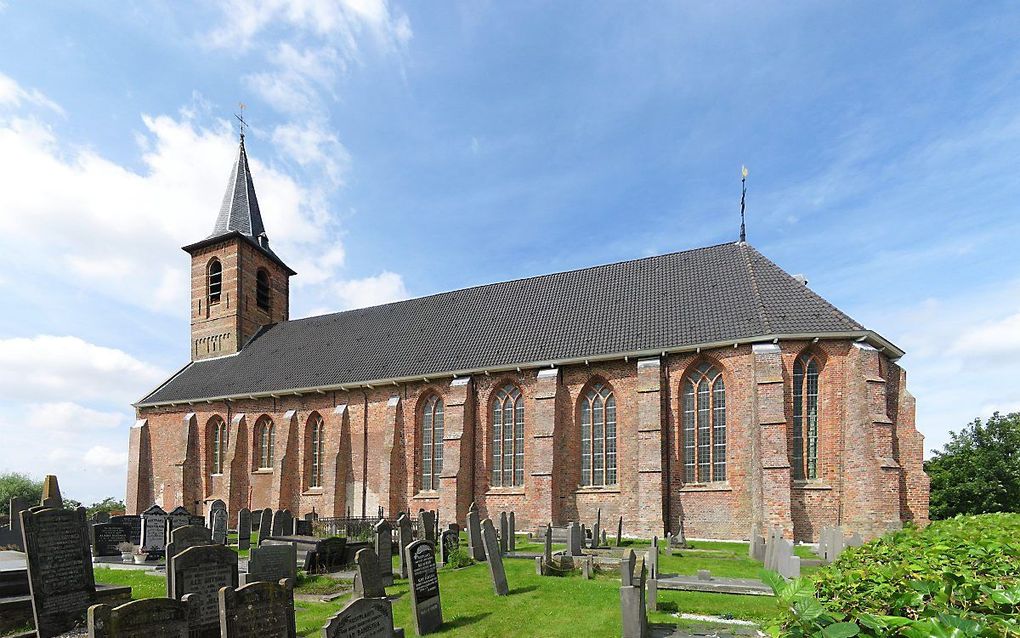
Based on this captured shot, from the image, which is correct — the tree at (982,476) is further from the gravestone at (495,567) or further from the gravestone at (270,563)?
the gravestone at (270,563)

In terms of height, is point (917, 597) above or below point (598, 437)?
above

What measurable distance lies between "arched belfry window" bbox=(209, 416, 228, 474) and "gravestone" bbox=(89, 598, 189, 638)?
28.3 metres

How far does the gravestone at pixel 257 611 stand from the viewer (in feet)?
21.1

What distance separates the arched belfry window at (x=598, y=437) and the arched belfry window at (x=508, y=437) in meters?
2.62

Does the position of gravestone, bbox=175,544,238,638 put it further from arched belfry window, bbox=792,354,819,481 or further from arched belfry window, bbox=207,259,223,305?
arched belfry window, bbox=207,259,223,305

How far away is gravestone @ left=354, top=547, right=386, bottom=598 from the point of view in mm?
10328

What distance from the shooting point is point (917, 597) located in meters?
3.16

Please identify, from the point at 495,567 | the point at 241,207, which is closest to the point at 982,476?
the point at 495,567

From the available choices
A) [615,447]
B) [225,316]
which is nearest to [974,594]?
[615,447]

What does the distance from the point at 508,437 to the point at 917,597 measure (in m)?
22.5

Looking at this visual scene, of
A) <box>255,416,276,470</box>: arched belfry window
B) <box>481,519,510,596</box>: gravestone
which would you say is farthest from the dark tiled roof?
<box>481,519,510,596</box>: gravestone

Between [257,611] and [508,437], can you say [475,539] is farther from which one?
[257,611]

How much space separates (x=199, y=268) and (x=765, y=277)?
30751mm

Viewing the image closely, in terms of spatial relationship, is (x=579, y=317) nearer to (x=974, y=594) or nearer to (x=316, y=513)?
(x=316, y=513)
